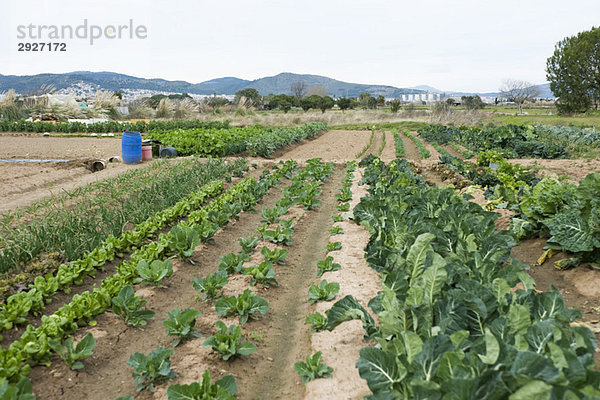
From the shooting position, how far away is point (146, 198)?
307 inches

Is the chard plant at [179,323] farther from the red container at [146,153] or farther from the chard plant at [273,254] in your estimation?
the red container at [146,153]

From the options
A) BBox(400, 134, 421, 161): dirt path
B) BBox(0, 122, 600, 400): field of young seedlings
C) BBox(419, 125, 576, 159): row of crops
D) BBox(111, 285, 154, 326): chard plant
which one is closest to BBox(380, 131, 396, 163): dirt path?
BBox(400, 134, 421, 161): dirt path

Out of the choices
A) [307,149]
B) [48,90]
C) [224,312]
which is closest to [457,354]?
[224,312]

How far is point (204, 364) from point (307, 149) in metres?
17.2

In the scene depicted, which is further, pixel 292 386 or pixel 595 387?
pixel 292 386

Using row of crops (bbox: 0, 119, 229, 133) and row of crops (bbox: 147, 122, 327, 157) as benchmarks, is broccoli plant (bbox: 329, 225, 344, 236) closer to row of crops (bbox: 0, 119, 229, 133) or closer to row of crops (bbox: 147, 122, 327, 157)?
row of crops (bbox: 147, 122, 327, 157)

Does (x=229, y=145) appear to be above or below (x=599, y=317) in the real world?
above

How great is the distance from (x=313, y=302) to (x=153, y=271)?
1.78 metres

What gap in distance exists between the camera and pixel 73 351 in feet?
10.8

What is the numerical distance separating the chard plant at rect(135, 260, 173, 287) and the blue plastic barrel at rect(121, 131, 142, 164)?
10.3 meters

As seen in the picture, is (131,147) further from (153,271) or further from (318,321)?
(318,321)

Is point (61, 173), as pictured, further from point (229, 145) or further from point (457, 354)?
point (457, 354)

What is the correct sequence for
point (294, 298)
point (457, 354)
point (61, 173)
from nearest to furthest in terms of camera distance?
point (457, 354), point (294, 298), point (61, 173)

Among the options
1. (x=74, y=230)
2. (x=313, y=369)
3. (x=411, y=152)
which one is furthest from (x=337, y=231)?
(x=411, y=152)
